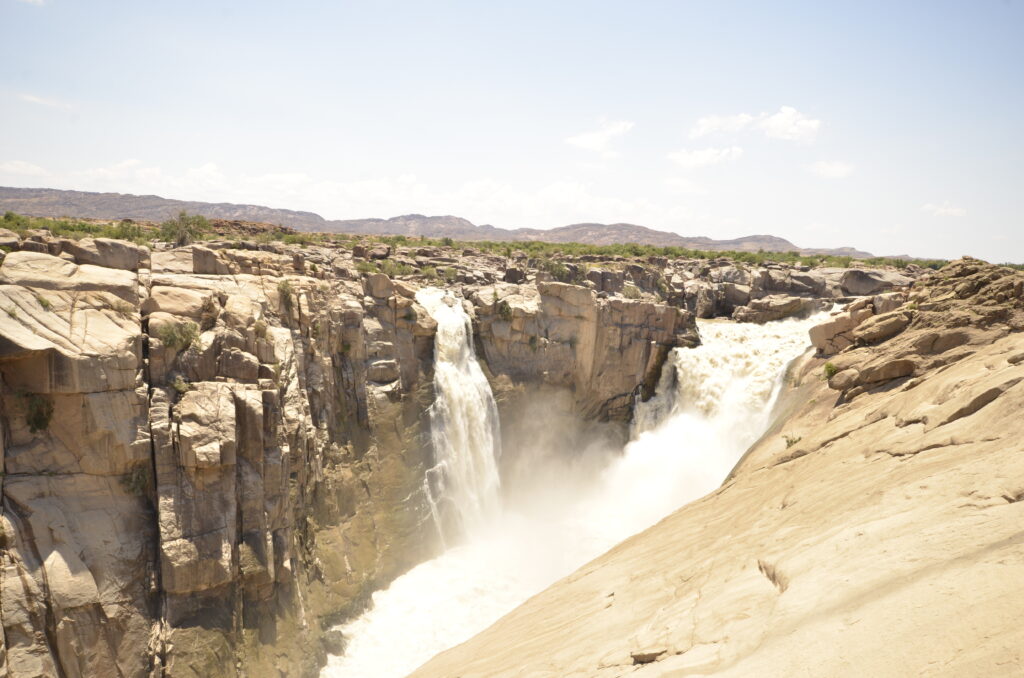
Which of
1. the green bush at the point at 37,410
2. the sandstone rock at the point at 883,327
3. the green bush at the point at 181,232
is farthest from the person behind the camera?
the green bush at the point at 181,232

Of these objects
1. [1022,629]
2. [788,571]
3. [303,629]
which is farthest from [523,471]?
[1022,629]

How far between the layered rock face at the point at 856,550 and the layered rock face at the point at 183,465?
20.9 feet

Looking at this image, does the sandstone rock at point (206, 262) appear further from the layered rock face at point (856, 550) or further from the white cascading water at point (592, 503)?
the layered rock face at point (856, 550)

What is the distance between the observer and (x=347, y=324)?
71.6ft

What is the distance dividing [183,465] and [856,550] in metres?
13.3

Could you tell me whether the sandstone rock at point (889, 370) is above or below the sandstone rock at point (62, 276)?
below

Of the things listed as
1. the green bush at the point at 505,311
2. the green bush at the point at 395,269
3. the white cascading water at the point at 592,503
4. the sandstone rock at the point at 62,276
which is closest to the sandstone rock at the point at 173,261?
the sandstone rock at the point at 62,276

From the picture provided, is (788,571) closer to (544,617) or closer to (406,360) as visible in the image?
(544,617)

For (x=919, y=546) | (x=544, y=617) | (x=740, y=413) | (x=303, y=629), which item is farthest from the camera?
(x=740, y=413)

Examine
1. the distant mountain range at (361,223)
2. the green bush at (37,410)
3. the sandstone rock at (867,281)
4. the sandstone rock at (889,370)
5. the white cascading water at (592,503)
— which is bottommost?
the white cascading water at (592,503)

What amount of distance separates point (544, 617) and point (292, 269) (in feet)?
52.0

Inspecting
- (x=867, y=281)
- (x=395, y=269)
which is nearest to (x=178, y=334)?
(x=395, y=269)

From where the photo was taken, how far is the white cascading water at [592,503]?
1898 cm

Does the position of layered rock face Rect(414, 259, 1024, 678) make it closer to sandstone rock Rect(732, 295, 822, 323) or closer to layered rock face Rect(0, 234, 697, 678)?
layered rock face Rect(0, 234, 697, 678)
